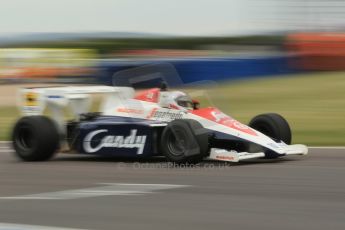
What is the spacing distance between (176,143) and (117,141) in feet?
3.24

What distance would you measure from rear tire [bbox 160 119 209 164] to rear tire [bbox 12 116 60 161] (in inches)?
62.5

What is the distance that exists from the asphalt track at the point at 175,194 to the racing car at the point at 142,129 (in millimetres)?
169

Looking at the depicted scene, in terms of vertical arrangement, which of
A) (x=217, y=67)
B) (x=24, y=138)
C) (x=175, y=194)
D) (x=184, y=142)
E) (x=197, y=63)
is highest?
(x=184, y=142)

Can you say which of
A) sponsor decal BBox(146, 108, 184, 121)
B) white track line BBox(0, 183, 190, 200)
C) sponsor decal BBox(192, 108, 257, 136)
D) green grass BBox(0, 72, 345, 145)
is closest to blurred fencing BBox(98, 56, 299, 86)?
green grass BBox(0, 72, 345, 145)

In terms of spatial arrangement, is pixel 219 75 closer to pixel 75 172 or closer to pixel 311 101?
pixel 311 101

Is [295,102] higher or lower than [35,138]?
lower

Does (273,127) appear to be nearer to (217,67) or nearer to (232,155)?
(232,155)

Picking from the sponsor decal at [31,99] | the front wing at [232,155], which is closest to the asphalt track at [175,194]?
the front wing at [232,155]

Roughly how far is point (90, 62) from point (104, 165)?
17910mm

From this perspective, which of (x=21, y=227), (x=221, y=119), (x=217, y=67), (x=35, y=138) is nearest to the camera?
(x=21, y=227)

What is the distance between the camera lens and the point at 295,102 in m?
20.5

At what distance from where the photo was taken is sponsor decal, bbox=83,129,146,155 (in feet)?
31.4

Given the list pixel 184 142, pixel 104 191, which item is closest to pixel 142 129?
pixel 184 142

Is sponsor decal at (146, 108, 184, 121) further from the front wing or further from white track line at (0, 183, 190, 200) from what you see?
white track line at (0, 183, 190, 200)
